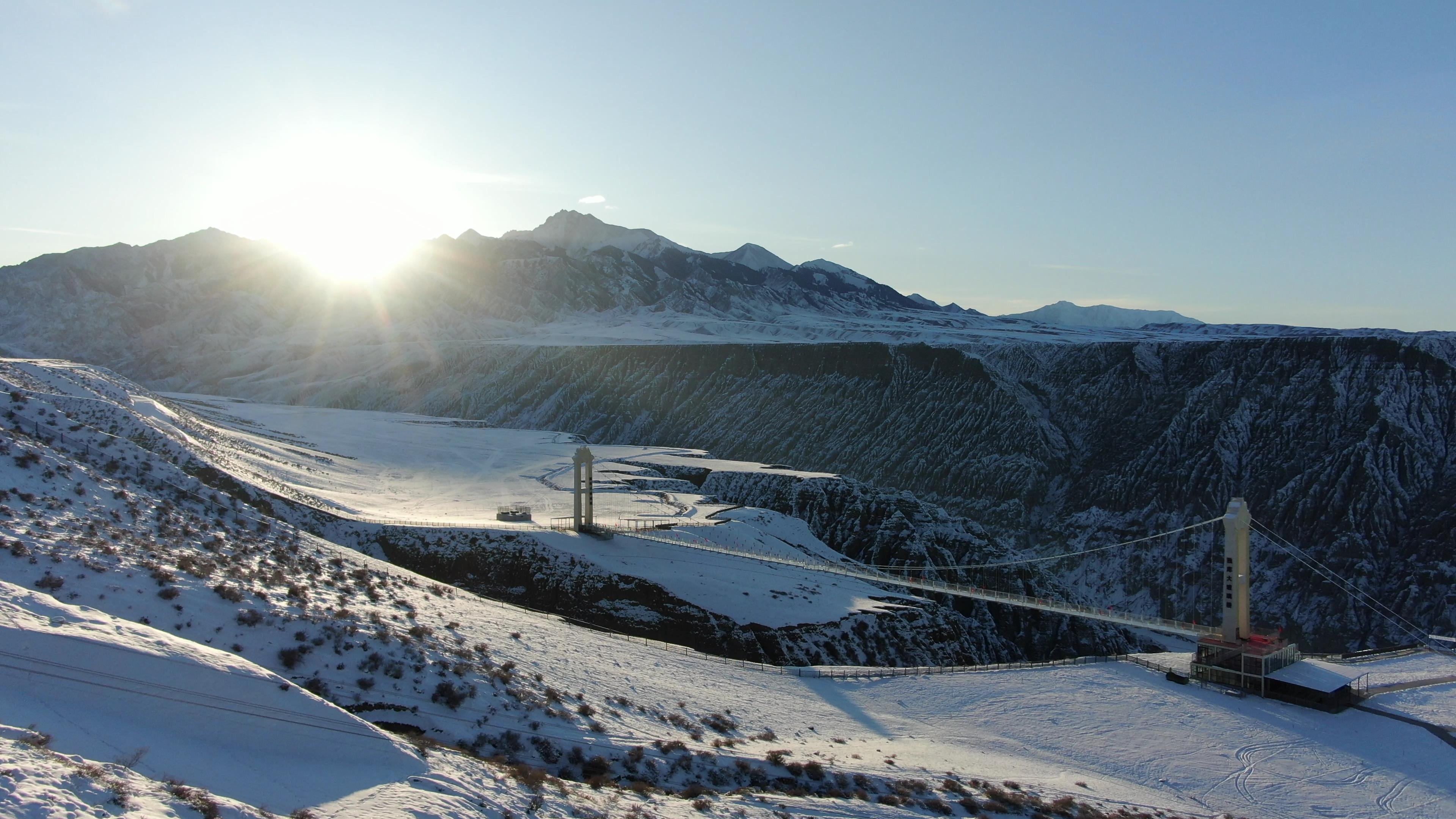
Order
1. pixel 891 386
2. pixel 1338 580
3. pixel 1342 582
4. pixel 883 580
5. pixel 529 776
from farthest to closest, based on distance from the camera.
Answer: pixel 891 386
pixel 1338 580
pixel 1342 582
pixel 883 580
pixel 529 776

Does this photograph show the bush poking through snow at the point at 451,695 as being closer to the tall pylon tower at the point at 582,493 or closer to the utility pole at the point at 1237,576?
the tall pylon tower at the point at 582,493

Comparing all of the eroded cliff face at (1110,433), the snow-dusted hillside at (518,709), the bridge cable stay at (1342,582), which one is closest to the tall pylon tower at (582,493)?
the snow-dusted hillside at (518,709)

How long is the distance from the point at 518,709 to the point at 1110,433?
→ 8482cm

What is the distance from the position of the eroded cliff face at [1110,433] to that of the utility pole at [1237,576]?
1081 inches

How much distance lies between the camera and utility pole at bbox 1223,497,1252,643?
2752cm

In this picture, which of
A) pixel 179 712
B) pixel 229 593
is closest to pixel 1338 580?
pixel 229 593

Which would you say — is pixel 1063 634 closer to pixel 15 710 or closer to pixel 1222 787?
pixel 1222 787

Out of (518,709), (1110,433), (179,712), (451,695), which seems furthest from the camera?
(1110,433)

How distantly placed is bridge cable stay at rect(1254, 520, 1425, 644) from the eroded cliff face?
0.78 metres

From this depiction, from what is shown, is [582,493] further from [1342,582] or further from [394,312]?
[394,312]

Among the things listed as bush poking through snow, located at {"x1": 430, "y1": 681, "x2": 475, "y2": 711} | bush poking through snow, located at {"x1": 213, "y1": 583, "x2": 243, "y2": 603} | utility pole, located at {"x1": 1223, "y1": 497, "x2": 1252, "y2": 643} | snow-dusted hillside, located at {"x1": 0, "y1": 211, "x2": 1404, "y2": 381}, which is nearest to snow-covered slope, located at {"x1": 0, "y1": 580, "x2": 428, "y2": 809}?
bush poking through snow, located at {"x1": 430, "y1": 681, "x2": 475, "y2": 711}

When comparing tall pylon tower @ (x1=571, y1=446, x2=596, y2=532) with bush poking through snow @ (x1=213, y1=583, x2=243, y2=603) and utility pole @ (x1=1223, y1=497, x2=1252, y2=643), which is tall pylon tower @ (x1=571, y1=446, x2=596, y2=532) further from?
utility pole @ (x1=1223, y1=497, x2=1252, y2=643)

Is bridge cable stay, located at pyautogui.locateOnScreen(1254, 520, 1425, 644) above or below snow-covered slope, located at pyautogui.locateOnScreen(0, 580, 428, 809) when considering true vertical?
below

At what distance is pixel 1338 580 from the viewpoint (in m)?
63.6
